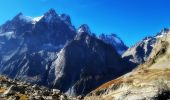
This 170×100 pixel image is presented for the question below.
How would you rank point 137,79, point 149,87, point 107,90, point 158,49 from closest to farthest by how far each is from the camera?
point 149,87 → point 137,79 → point 107,90 → point 158,49

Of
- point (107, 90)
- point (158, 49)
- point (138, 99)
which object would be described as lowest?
point (138, 99)

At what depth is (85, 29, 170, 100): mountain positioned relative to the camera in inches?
1951

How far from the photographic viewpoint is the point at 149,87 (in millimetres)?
50750

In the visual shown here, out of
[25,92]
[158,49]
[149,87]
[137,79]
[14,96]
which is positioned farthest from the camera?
[158,49]

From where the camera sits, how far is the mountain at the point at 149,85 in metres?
49.6

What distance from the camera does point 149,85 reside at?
51.3 meters

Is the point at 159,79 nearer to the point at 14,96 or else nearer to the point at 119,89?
the point at 119,89

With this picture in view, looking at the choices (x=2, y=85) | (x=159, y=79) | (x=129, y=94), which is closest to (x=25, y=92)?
(x=2, y=85)

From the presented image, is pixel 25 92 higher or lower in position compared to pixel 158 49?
lower

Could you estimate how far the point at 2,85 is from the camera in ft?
170

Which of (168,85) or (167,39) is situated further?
(167,39)

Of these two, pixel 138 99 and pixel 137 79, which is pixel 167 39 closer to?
pixel 137 79

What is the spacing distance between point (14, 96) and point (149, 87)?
1876 centimetres

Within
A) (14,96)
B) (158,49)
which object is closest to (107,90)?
(158,49)
